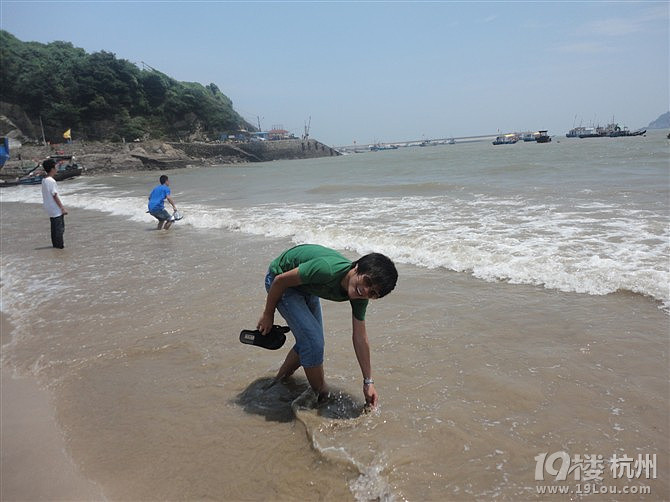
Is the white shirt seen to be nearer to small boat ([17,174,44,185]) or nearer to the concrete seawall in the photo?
small boat ([17,174,44,185])

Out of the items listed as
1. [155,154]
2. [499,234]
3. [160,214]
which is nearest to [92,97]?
[155,154]

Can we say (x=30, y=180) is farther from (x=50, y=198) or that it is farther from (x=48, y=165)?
(x=48, y=165)

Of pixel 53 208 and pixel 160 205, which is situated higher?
pixel 53 208

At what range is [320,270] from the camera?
254 centimetres

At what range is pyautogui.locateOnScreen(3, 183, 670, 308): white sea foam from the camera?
5.20 metres

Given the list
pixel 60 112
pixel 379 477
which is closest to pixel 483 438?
pixel 379 477

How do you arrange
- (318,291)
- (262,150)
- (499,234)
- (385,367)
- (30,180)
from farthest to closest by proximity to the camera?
(262,150), (30,180), (499,234), (385,367), (318,291)

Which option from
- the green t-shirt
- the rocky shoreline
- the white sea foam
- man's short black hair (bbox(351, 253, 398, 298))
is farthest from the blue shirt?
the rocky shoreline

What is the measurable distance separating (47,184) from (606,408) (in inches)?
379

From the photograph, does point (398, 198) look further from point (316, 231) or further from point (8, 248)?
point (8, 248)

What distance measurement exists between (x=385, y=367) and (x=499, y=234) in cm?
492

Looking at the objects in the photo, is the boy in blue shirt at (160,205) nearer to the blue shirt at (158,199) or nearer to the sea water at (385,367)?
the blue shirt at (158,199)

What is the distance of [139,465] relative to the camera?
8.02 feet

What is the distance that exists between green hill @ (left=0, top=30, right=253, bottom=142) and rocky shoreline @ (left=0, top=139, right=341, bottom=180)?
19.9ft
